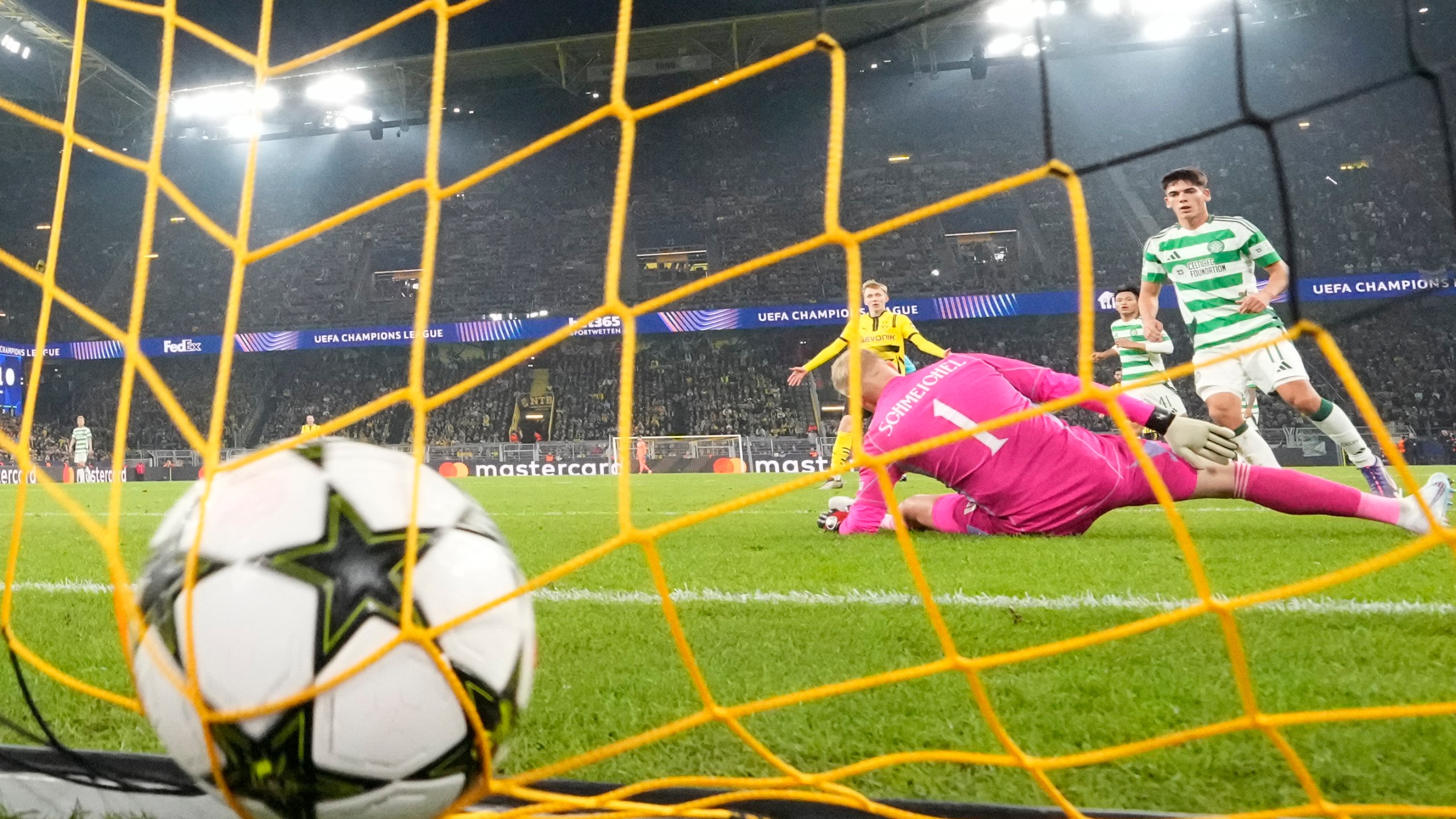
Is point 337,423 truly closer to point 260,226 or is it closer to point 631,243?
point 631,243

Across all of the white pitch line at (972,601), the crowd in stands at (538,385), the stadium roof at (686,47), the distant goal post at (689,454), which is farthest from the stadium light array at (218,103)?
the white pitch line at (972,601)

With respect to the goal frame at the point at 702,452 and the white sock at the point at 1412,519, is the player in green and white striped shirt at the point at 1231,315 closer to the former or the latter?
the white sock at the point at 1412,519

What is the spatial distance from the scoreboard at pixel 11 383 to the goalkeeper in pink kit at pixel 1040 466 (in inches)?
836

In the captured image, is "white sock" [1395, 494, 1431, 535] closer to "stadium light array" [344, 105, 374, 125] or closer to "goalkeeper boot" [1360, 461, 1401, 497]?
"goalkeeper boot" [1360, 461, 1401, 497]

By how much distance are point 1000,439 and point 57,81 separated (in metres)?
20.8

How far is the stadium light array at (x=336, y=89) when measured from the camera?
63.7 ft

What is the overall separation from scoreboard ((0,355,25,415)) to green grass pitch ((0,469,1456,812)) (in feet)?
63.9

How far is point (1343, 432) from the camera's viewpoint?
169 inches

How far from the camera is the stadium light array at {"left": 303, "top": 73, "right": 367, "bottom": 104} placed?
1941 centimetres

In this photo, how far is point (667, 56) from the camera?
747 inches

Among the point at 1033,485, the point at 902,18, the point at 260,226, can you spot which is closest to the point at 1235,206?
the point at 902,18

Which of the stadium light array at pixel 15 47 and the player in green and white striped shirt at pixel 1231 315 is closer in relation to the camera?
the player in green and white striped shirt at pixel 1231 315

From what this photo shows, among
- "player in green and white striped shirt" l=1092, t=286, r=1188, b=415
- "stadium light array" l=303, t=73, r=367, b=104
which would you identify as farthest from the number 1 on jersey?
"stadium light array" l=303, t=73, r=367, b=104

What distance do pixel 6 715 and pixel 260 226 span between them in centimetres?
2422
